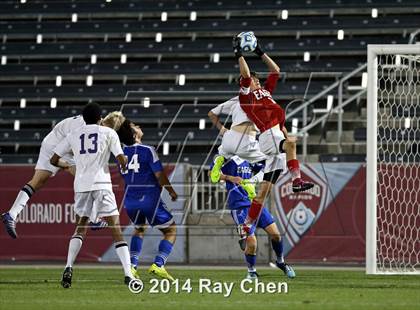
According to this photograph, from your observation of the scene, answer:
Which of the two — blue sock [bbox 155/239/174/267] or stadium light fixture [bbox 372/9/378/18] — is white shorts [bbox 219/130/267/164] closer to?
blue sock [bbox 155/239/174/267]

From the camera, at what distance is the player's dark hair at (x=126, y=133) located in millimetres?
11945

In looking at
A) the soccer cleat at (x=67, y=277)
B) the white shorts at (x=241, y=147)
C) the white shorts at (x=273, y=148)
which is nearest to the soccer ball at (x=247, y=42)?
the white shorts at (x=273, y=148)

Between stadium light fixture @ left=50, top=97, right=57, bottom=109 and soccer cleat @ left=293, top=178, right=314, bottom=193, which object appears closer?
soccer cleat @ left=293, top=178, right=314, bottom=193

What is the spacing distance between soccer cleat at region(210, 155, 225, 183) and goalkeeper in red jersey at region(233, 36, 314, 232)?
945 mm

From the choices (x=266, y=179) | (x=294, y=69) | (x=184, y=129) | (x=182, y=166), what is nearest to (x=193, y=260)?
(x=182, y=166)

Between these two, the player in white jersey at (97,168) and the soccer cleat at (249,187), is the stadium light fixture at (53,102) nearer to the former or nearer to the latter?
the soccer cleat at (249,187)

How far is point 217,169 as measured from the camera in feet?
41.5

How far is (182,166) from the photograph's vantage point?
18031 millimetres

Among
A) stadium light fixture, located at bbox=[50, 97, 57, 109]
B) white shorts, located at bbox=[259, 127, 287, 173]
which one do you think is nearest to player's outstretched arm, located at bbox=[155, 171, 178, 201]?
white shorts, located at bbox=[259, 127, 287, 173]

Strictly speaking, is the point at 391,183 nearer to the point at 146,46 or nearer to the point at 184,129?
the point at 184,129

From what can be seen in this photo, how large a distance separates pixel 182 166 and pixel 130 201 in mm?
→ 5423

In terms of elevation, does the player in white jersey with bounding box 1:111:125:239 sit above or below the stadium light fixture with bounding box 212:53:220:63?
below

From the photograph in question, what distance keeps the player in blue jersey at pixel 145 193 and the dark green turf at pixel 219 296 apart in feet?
1.66

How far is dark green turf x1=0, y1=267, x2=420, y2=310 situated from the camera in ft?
29.3
